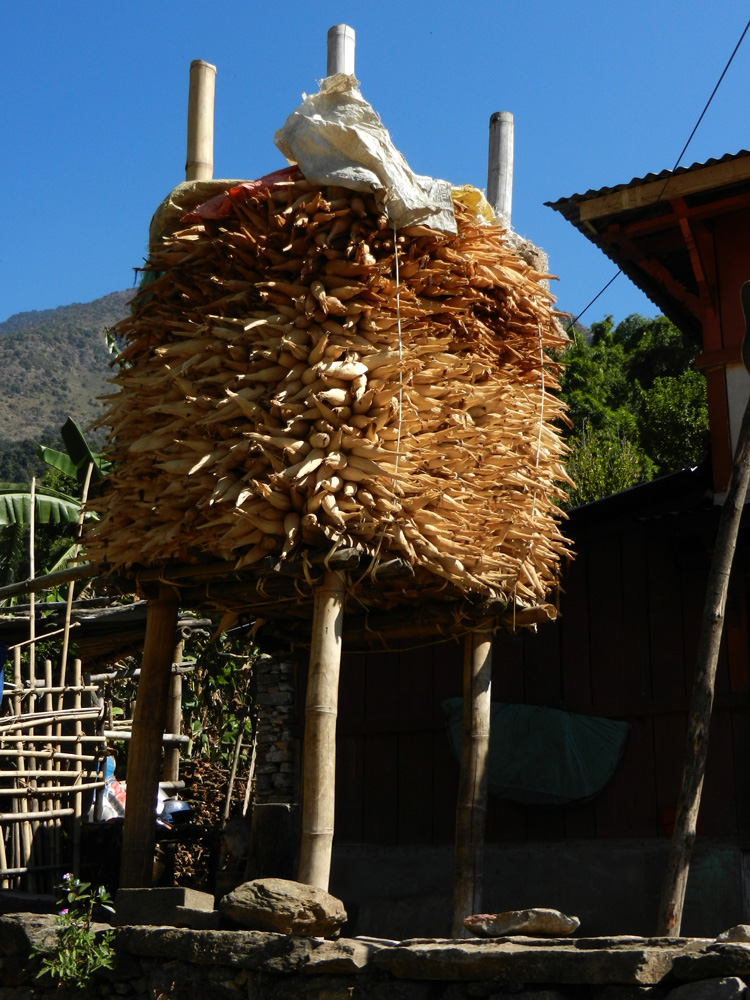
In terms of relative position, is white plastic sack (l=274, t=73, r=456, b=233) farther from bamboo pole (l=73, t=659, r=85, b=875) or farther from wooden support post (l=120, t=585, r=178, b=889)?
bamboo pole (l=73, t=659, r=85, b=875)

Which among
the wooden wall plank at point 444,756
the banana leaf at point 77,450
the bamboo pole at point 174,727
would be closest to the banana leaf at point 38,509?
the banana leaf at point 77,450

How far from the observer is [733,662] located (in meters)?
6.83

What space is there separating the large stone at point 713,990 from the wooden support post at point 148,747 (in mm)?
2954

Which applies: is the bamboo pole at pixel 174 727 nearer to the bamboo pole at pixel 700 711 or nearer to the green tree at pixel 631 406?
the bamboo pole at pixel 700 711

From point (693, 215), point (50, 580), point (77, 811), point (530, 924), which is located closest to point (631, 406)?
point (693, 215)

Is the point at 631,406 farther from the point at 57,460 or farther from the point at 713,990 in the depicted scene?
the point at 713,990

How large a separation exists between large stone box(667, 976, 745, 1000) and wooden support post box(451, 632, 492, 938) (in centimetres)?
→ 197

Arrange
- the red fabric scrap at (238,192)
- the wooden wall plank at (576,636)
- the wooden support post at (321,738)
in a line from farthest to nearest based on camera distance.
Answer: the wooden wall plank at (576,636), the red fabric scrap at (238,192), the wooden support post at (321,738)

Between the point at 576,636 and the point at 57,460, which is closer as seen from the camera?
the point at 576,636

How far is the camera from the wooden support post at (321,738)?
193 inches

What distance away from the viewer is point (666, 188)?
7.26 metres

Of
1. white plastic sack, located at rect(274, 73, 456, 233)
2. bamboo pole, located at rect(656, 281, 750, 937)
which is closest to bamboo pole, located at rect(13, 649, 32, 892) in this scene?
white plastic sack, located at rect(274, 73, 456, 233)

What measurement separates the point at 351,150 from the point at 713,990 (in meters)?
3.92

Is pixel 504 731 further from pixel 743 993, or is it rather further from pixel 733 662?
pixel 743 993
